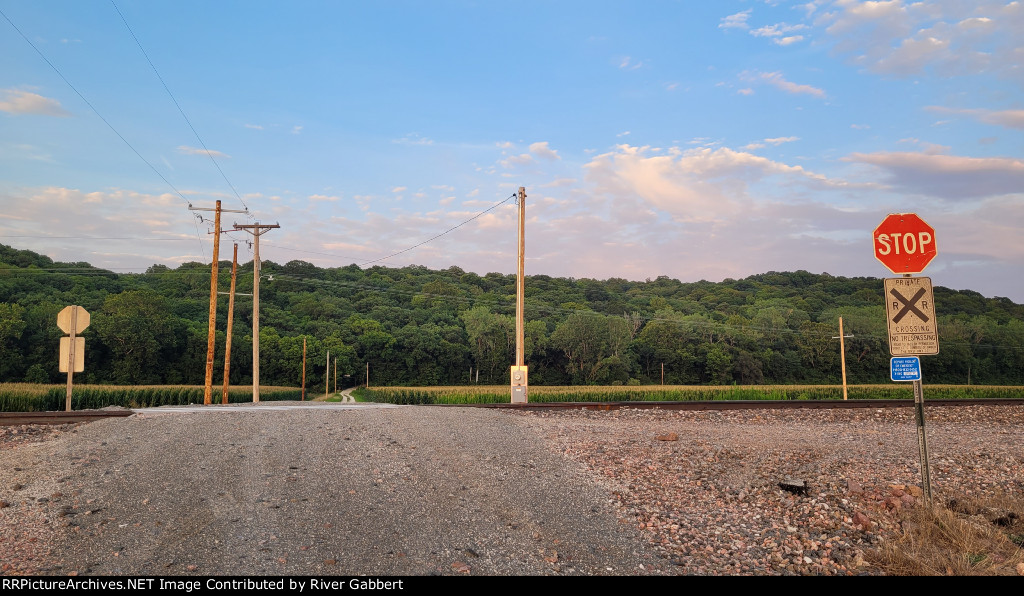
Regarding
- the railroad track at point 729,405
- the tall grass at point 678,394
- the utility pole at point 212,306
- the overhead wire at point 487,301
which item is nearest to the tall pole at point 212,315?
the utility pole at point 212,306

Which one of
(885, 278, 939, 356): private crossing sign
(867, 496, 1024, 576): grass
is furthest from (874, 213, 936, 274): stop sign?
(867, 496, 1024, 576): grass

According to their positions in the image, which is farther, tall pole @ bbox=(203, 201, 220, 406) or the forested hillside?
the forested hillside

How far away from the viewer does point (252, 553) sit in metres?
6.05

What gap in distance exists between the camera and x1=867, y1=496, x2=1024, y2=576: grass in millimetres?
5758

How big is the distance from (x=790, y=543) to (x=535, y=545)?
285 centimetres

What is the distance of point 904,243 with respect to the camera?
8.02 meters

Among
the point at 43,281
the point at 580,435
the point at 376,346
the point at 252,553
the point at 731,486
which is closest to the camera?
the point at 252,553

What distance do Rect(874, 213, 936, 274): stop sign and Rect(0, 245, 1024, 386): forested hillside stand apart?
6551 centimetres

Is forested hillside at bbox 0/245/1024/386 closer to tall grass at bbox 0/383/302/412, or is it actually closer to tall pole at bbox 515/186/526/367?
tall grass at bbox 0/383/302/412

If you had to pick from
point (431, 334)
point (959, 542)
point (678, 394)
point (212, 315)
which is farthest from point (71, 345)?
point (431, 334)

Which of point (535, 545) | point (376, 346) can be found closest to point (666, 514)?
point (535, 545)

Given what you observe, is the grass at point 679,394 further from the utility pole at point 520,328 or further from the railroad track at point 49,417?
the railroad track at point 49,417
